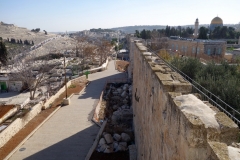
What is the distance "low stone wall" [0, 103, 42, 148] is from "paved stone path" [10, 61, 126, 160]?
1122 millimetres

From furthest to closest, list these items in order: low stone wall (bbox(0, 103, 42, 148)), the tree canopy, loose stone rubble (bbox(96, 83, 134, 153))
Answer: low stone wall (bbox(0, 103, 42, 148))
loose stone rubble (bbox(96, 83, 134, 153))
the tree canopy

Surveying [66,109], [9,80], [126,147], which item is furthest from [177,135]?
[9,80]

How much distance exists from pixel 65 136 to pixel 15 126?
294cm

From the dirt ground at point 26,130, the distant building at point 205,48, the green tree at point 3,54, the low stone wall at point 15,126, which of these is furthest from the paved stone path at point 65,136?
the green tree at point 3,54

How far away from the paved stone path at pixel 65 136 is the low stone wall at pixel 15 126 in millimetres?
1122

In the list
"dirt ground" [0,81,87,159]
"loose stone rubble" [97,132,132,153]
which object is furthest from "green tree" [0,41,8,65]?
"loose stone rubble" [97,132,132,153]

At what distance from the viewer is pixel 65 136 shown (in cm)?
1130

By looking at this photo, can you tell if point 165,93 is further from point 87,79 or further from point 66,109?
point 87,79

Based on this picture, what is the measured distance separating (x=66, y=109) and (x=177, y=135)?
517 inches

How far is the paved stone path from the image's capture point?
9711 mm

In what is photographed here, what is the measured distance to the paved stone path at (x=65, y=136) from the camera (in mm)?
9711

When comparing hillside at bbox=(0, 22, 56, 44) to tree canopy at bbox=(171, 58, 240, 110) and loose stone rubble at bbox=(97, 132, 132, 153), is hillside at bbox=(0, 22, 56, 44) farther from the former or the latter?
loose stone rubble at bbox=(97, 132, 132, 153)

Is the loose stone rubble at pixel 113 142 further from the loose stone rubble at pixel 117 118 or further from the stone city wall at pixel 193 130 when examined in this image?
the stone city wall at pixel 193 130

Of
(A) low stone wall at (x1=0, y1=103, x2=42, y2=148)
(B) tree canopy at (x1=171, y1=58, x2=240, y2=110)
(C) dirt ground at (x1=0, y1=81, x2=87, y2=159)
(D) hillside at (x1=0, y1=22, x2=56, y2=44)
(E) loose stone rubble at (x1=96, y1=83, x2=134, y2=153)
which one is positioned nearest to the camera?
(B) tree canopy at (x1=171, y1=58, x2=240, y2=110)
